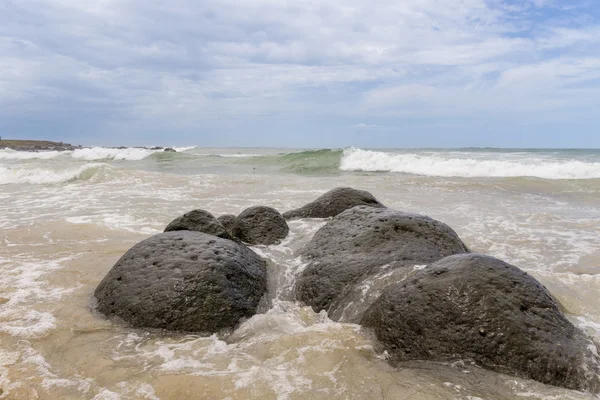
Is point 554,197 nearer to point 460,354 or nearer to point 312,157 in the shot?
point 460,354

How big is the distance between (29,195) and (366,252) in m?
11.0

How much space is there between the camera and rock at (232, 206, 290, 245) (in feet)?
18.6

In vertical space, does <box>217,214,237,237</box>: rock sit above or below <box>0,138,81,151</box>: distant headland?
below

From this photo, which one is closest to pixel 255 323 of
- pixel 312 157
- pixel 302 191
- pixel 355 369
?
pixel 355 369

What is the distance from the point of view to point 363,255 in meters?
4.18

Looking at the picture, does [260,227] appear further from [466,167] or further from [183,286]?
[466,167]

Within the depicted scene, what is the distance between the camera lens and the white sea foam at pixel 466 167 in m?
16.2

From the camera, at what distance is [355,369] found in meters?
2.70

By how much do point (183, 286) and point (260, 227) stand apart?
7.34 ft

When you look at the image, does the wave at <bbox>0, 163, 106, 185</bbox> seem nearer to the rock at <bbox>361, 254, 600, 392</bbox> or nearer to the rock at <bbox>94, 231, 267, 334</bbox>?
the rock at <bbox>94, 231, 267, 334</bbox>

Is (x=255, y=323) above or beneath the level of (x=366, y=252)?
beneath

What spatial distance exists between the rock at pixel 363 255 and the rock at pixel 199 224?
1.10 metres

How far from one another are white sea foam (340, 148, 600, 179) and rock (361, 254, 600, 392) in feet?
49.4

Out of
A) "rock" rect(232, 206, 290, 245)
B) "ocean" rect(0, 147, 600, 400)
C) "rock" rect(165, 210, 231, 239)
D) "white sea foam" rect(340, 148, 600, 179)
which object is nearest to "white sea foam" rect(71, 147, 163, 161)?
"white sea foam" rect(340, 148, 600, 179)
